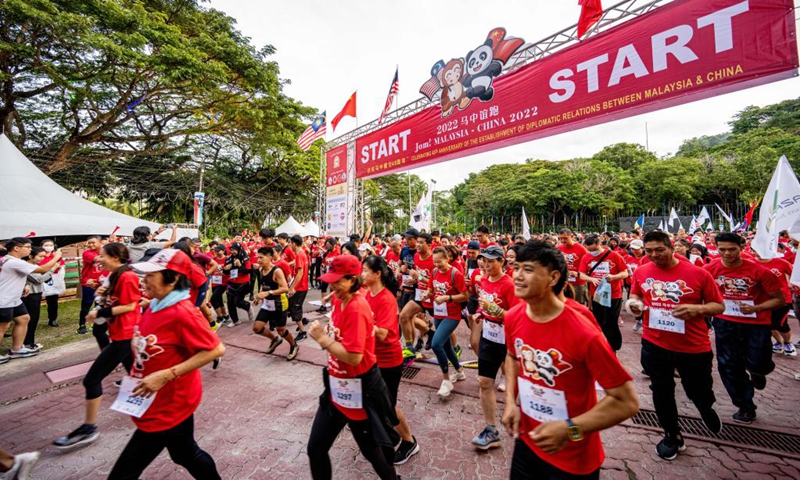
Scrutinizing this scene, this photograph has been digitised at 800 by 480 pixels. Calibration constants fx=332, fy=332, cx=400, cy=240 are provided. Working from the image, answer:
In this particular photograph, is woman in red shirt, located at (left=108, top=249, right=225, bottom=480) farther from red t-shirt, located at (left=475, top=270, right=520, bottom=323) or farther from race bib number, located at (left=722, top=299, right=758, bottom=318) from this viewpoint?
race bib number, located at (left=722, top=299, right=758, bottom=318)

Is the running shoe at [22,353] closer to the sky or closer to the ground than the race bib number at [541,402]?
closer to the ground

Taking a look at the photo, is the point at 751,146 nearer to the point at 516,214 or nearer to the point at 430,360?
the point at 516,214

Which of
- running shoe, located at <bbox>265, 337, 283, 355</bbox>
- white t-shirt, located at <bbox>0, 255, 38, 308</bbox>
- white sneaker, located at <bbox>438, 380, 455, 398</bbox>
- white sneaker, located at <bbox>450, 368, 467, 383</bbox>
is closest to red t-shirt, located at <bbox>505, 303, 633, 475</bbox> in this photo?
white sneaker, located at <bbox>438, 380, 455, 398</bbox>

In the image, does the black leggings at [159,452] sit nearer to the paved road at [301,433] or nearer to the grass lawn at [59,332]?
the paved road at [301,433]

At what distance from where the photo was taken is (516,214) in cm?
4403

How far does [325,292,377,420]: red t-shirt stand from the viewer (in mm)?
2242

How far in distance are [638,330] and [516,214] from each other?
127ft

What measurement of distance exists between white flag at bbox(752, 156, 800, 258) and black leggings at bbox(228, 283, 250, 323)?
9.03 meters

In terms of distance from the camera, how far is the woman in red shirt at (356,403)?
7.39ft

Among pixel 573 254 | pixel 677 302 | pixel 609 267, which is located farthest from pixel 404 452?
pixel 573 254

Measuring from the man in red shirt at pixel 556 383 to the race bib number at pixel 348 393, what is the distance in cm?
98

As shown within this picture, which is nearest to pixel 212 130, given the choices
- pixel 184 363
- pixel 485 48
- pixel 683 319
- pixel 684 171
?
pixel 485 48

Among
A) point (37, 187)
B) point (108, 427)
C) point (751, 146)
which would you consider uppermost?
point (751, 146)

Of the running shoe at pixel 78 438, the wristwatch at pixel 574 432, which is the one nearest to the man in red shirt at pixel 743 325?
the wristwatch at pixel 574 432
